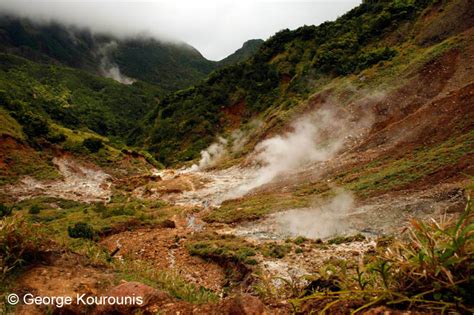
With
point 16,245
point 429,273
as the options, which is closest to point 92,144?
point 16,245

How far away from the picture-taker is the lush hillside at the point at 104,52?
133 metres

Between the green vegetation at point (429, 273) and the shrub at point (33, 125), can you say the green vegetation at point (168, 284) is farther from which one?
the shrub at point (33, 125)

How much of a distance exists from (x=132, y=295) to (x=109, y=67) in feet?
544

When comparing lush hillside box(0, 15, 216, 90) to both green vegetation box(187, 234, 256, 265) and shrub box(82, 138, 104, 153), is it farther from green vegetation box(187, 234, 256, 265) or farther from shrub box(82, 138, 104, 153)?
green vegetation box(187, 234, 256, 265)

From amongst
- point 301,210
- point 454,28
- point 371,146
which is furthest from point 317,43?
point 301,210

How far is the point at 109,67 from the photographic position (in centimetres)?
15438

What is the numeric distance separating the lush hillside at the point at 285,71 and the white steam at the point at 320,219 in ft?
70.1

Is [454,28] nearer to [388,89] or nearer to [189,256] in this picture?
[388,89]

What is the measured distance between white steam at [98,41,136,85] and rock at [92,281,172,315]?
151591 millimetres

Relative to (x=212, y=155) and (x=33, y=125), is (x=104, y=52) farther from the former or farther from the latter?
(x=212, y=155)

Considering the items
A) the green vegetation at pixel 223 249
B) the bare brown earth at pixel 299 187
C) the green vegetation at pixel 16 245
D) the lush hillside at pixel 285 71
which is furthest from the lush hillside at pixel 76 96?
the green vegetation at pixel 16 245

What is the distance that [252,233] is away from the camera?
1572cm

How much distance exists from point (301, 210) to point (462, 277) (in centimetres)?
1559

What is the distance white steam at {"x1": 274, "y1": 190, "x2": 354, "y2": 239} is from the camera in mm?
14281
